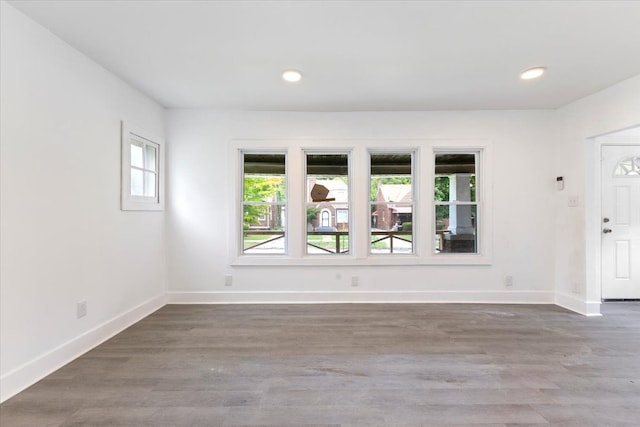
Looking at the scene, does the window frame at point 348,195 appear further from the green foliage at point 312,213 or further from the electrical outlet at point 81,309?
the electrical outlet at point 81,309

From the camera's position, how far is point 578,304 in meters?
3.53

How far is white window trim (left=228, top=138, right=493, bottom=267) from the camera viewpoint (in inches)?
154

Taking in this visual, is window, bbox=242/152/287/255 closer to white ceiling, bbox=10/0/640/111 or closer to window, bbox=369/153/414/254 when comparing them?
white ceiling, bbox=10/0/640/111

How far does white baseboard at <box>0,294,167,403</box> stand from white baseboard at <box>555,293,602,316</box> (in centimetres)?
499

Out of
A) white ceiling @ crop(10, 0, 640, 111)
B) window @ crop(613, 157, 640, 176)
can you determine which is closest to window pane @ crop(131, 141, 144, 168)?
white ceiling @ crop(10, 0, 640, 111)

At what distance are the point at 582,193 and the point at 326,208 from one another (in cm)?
300

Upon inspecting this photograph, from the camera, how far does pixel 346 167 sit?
13.4 feet

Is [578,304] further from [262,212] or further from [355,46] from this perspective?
[262,212]

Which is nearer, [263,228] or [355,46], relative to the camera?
[355,46]

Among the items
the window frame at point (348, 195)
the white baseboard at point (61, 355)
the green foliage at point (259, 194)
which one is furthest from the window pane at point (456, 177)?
the white baseboard at point (61, 355)

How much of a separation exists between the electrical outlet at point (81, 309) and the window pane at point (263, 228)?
1815 millimetres

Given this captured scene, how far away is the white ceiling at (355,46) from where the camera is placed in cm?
198

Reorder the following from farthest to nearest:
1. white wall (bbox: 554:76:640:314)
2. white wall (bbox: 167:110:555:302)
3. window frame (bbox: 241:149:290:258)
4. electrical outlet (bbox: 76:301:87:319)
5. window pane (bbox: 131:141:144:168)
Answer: window frame (bbox: 241:149:290:258)
white wall (bbox: 167:110:555:302)
window pane (bbox: 131:141:144:168)
white wall (bbox: 554:76:640:314)
electrical outlet (bbox: 76:301:87:319)

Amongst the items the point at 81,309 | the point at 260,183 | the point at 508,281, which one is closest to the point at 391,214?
the point at 508,281
